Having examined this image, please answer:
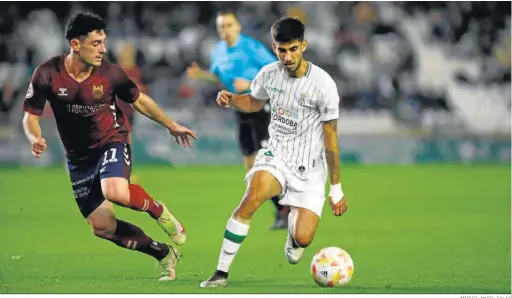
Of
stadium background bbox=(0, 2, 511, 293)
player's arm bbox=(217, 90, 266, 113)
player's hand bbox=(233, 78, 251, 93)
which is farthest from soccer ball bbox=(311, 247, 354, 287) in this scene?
player's hand bbox=(233, 78, 251, 93)

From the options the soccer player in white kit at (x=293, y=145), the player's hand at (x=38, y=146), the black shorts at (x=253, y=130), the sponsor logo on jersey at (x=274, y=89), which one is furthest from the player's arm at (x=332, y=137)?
the black shorts at (x=253, y=130)

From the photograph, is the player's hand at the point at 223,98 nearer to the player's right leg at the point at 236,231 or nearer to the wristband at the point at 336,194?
the player's right leg at the point at 236,231

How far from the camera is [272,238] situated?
1235cm

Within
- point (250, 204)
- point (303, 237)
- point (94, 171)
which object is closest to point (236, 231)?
point (250, 204)

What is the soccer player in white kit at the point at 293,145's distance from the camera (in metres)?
8.21

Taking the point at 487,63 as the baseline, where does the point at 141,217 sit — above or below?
below

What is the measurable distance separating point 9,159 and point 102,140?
46.9ft

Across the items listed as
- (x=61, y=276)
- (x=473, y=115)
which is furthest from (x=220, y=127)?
(x=61, y=276)

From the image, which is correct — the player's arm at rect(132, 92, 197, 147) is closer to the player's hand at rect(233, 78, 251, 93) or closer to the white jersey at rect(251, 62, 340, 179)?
the white jersey at rect(251, 62, 340, 179)

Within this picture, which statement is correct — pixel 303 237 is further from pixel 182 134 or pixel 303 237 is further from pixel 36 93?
pixel 36 93

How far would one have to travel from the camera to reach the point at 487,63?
26.6 metres

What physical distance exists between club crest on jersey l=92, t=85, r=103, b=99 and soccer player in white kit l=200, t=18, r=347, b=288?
98 centimetres

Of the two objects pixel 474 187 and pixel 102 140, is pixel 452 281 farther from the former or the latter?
pixel 474 187

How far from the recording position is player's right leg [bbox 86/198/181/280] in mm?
8789
